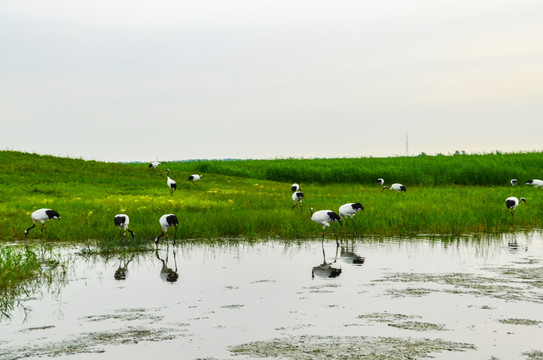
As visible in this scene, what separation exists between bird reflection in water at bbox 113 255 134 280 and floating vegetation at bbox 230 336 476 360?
261 inches

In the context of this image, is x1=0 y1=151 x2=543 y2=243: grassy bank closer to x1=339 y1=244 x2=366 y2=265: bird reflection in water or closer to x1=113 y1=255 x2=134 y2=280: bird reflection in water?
x1=339 y1=244 x2=366 y2=265: bird reflection in water

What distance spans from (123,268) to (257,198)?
16.3 m

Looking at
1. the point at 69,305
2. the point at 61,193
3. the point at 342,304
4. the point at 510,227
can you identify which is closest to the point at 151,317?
the point at 69,305

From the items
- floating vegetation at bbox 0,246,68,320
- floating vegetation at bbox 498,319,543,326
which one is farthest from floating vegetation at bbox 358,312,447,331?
floating vegetation at bbox 0,246,68,320

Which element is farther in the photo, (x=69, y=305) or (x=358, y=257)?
(x=358, y=257)

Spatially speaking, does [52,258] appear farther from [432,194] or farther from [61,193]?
[432,194]

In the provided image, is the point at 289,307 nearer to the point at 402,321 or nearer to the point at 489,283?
the point at 402,321

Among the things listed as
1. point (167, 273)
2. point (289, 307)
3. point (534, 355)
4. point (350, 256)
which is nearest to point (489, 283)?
point (289, 307)

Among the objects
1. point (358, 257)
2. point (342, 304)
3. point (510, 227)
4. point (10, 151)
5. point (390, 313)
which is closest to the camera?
point (390, 313)

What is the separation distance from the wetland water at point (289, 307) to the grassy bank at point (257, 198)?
14.8ft

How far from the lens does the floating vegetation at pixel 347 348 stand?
780cm

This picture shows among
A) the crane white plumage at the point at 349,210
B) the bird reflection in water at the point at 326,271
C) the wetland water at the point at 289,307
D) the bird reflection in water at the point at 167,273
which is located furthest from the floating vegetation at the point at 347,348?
the crane white plumage at the point at 349,210

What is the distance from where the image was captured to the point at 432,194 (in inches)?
1296

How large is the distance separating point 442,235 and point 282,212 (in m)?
6.42
